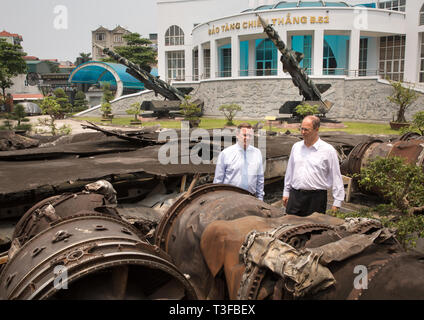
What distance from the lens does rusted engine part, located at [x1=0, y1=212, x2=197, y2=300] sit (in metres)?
2.29

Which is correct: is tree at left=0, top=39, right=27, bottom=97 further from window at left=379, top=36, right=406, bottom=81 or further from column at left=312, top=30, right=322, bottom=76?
window at left=379, top=36, right=406, bottom=81

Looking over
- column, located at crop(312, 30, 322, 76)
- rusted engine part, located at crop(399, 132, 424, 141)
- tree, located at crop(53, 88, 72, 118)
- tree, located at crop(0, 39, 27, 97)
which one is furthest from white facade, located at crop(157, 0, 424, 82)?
rusted engine part, located at crop(399, 132, 424, 141)

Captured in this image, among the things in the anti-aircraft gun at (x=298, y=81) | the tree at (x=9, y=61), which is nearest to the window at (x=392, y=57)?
the anti-aircraft gun at (x=298, y=81)

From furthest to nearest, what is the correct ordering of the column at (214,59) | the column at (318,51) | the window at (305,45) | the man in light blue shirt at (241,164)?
the window at (305,45), the column at (214,59), the column at (318,51), the man in light blue shirt at (241,164)

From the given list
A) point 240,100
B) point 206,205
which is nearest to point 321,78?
point 240,100

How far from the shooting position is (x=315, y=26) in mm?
30344

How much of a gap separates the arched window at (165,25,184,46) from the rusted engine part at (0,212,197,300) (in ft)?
137

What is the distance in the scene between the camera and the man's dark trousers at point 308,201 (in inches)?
180

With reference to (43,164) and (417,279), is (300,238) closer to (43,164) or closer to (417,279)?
(417,279)

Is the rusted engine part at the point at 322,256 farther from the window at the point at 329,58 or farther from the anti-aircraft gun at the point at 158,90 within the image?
the window at the point at 329,58

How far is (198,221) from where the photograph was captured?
139 inches

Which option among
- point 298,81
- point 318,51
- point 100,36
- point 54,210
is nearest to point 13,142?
point 54,210

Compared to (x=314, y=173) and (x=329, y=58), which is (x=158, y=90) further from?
(x=314, y=173)

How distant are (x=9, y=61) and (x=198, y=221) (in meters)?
43.3
